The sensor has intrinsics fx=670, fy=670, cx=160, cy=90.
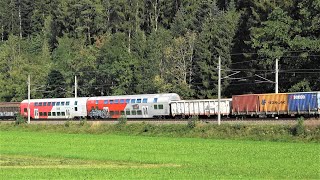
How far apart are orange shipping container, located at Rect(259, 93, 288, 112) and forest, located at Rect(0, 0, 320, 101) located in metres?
7.74

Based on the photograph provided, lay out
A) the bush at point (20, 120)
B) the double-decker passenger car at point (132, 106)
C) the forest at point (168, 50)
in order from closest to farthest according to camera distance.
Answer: the double-decker passenger car at point (132, 106), the forest at point (168, 50), the bush at point (20, 120)

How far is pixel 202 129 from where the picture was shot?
73.2 metres

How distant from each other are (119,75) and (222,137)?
60.4 m

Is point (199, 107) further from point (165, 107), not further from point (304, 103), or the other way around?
point (304, 103)

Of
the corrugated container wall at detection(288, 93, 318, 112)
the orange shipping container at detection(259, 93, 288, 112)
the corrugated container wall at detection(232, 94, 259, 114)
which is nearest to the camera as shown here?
the corrugated container wall at detection(288, 93, 318, 112)

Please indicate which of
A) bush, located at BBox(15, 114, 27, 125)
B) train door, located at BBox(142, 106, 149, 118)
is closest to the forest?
train door, located at BBox(142, 106, 149, 118)

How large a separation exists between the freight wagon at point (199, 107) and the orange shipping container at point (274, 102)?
6.08 meters

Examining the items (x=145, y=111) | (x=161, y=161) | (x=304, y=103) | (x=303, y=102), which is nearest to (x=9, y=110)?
(x=145, y=111)

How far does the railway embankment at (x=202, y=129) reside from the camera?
62.8m

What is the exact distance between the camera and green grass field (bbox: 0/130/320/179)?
1373 inches

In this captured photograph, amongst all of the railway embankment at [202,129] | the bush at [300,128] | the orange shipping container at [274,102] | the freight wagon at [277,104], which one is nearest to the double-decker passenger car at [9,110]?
the railway embankment at [202,129]

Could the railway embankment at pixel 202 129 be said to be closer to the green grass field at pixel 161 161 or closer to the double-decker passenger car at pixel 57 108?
the green grass field at pixel 161 161

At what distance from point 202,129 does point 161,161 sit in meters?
30.1

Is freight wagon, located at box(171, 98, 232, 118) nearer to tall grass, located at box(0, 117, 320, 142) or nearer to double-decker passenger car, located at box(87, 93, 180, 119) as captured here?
double-decker passenger car, located at box(87, 93, 180, 119)
